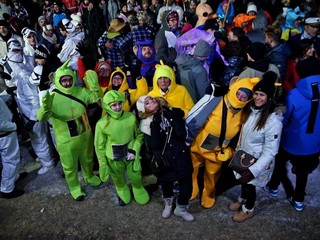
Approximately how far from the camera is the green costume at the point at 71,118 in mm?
4074

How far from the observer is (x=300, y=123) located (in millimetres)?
3723

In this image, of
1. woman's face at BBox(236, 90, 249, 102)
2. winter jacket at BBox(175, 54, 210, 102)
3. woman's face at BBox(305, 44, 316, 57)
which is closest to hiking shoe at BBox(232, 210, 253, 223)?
woman's face at BBox(236, 90, 249, 102)

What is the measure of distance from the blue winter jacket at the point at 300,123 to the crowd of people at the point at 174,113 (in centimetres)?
1

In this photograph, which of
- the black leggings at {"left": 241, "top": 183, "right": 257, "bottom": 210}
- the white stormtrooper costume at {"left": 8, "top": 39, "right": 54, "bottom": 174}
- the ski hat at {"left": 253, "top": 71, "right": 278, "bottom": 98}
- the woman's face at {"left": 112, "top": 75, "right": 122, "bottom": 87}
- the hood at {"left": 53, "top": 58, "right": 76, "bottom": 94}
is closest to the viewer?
the ski hat at {"left": 253, "top": 71, "right": 278, "bottom": 98}

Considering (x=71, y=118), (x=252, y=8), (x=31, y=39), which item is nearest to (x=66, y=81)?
(x=71, y=118)

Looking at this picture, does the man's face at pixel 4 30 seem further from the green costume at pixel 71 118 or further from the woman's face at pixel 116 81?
the woman's face at pixel 116 81

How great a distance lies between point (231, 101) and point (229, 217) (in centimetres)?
166

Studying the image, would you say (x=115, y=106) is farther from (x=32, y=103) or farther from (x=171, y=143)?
(x=32, y=103)

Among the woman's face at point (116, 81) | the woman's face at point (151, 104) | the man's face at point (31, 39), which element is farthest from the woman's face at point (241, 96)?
the man's face at point (31, 39)

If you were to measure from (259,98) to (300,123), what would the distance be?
740 mm

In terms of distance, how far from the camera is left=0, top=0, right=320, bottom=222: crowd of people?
361 centimetres

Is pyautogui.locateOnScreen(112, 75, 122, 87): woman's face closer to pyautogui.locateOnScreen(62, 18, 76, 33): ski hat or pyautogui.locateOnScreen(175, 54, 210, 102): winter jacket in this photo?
pyautogui.locateOnScreen(175, 54, 210, 102): winter jacket

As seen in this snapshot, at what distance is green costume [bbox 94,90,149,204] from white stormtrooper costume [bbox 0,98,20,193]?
4.51 ft

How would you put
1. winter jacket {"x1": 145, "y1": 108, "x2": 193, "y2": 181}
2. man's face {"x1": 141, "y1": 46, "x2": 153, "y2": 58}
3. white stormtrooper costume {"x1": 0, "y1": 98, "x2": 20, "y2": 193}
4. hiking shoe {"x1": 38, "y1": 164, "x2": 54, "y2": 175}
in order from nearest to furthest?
winter jacket {"x1": 145, "y1": 108, "x2": 193, "y2": 181} → white stormtrooper costume {"x1": 0, "y1": 98, "x2": 20, "y2": 193} → man's face {"x1": 141, "y1": 46, "x2": 153, "y2": 58} → hiking shoe {"x1": 38, "y1": 164, "x2": 54, "y2": 175}
